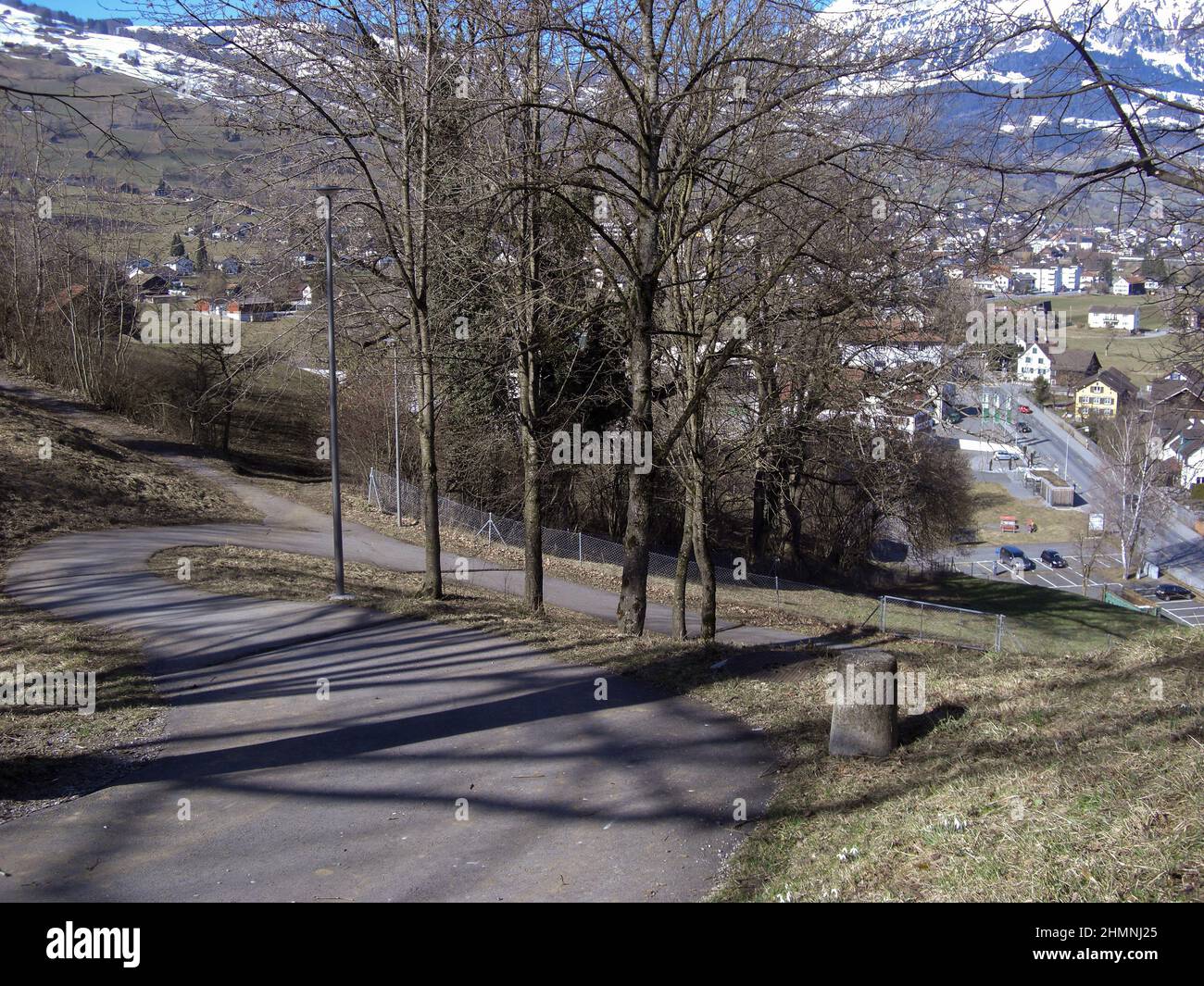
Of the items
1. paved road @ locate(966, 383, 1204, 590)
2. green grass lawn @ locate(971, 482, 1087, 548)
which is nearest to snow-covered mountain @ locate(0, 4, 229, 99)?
paved road @ locate(966, 383, 1204, 590)

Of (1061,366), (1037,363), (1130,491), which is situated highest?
(1037,363)

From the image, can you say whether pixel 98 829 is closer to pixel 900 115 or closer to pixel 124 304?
pixel 900 115

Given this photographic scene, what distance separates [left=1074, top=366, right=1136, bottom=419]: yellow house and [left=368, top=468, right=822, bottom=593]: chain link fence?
2195 cm

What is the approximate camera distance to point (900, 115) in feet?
30.1

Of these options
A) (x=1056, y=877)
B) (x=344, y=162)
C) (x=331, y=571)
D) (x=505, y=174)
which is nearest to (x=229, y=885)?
(x=1056, y=877)

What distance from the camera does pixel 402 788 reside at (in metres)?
7.25

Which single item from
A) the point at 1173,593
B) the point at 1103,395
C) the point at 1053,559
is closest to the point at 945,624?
the point at 1173,593

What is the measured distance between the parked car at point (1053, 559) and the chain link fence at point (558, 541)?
21.0 m

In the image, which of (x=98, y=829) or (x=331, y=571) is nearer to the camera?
(x=98, y=829)

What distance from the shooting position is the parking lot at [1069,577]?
129 ft

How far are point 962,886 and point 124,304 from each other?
46.7 m

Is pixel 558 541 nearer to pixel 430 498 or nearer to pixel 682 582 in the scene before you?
pixel 682 582

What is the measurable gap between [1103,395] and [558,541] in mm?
36053

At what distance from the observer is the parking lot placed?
39.5 meters
